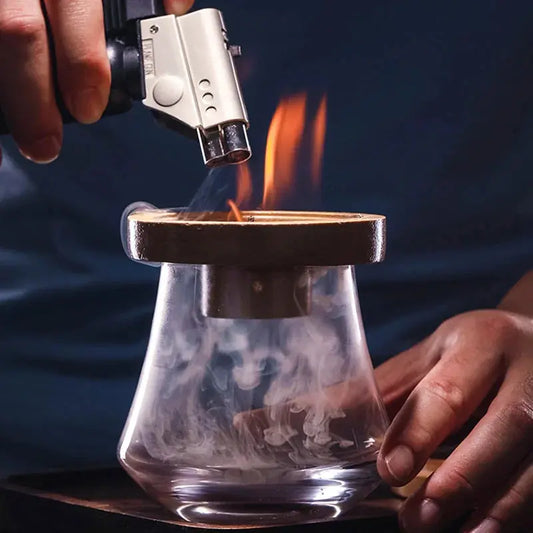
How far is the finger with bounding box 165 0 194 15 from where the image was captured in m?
0.75

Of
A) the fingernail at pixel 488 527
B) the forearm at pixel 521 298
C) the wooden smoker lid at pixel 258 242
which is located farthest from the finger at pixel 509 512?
the forearm at pixel 521 298

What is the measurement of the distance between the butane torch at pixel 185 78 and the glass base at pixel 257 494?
0.69 feet

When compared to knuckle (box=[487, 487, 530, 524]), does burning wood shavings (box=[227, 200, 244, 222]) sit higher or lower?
higher

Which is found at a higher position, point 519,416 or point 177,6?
point 177,6

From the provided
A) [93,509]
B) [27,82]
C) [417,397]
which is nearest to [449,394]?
[417,397]

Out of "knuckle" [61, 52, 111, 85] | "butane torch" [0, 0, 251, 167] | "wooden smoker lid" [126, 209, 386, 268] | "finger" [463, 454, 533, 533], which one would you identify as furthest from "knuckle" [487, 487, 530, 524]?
"knuckle" [61, 52, 111, 85]

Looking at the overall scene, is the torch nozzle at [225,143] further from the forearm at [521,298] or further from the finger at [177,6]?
the forearm at [521,298]

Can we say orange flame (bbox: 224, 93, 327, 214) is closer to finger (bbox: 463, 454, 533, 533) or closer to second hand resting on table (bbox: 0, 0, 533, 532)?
second hand resting on table (bbox: 0, 0, 533, 532)

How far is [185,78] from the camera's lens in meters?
0.69

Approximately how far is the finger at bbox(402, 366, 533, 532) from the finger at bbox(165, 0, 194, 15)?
368 mm

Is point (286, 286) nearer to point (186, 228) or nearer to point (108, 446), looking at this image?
point (186, 228)

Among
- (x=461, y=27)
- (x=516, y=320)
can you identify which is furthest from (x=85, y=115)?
(x=461, y=27)

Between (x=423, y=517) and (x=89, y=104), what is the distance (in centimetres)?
35

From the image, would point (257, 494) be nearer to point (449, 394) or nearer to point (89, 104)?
point (449, 394)
